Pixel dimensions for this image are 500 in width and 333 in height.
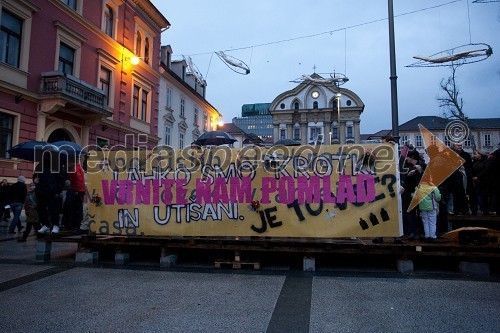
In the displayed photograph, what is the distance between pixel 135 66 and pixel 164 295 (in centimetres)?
2070

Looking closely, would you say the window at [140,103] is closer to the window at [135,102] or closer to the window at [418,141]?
the window at [135,102]

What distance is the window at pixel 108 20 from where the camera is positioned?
64.1ft

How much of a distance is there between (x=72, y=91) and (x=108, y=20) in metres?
7.30

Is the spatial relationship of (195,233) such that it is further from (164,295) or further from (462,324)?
(462,324)

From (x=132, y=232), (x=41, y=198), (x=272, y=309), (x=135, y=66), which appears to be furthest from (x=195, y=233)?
(x=135, y=66)

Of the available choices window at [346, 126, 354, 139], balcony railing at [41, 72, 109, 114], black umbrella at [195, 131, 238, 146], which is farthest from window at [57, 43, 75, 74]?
window at [346, 126, 354, 139]

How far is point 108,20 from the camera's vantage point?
1998 cm

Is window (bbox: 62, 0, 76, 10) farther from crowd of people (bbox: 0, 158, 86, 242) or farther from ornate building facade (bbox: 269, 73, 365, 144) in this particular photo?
ornate building facade (bbox: 269, 73, 365, 144)

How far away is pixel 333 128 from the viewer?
6800 centimetres

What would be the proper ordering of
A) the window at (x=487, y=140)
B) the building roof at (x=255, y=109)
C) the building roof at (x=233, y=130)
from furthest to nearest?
the building roof at (x=255, y=109) → the window at (x=487, y=140) → the building roof at (x=233, y=130)

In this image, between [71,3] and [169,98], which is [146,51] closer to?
[169,98]

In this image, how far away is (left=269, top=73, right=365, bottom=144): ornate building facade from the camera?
A: 219 feet

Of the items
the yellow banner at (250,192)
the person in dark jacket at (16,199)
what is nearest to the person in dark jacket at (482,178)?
the yellow banner at (250,192)

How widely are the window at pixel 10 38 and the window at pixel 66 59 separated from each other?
2.17 metres
